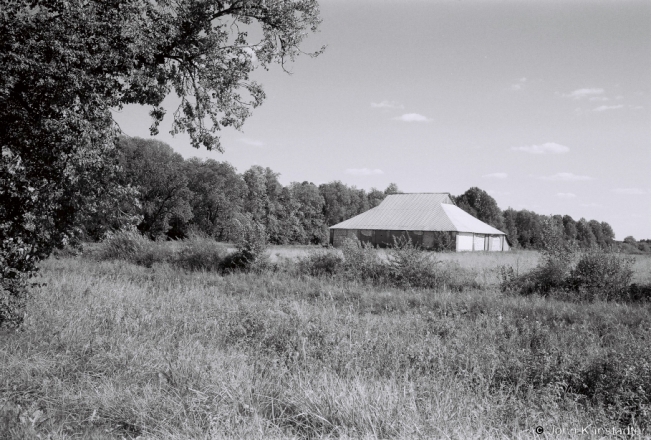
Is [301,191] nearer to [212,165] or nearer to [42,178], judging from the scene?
[212,165]

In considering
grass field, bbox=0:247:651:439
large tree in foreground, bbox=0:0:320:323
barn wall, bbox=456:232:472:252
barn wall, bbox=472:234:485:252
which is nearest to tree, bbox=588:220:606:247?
barn wall, bbox=472:234:485:252

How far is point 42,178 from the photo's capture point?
7.68m

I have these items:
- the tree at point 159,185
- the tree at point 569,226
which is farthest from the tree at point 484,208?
the tree at point 159,185

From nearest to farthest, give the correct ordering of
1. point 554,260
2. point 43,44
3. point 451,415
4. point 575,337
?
1. point 451,415
2. point 43,44
3. point 575,337
4. point 554,260

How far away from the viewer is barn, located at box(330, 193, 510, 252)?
44.4m

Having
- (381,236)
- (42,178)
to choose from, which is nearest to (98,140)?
(42,178)

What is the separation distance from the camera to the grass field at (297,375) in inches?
175

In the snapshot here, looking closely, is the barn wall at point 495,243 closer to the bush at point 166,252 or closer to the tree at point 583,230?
the bush at point 166,252

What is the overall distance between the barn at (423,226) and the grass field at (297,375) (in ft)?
110

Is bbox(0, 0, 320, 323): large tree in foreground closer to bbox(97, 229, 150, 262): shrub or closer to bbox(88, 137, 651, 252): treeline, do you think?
bbox(97, 229, 150, 262): shrub

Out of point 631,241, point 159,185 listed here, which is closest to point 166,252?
point 159,185

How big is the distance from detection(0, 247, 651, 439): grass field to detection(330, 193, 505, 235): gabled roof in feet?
116

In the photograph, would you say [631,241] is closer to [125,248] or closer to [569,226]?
[569,226]

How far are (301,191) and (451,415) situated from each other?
74.0 m
